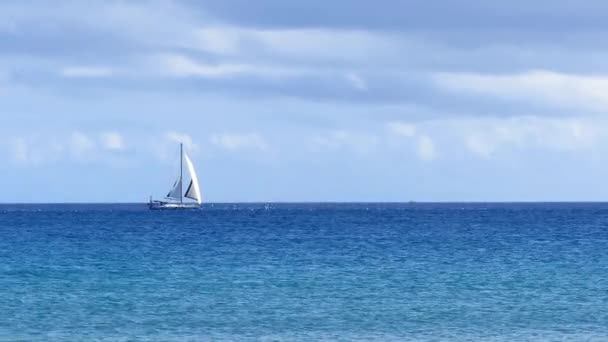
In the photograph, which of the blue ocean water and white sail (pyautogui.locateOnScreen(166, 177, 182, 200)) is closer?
the blue ocean water

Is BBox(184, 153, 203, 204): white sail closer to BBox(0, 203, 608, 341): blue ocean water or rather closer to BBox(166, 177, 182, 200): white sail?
BBox(166, 177, 182, 200): white sail

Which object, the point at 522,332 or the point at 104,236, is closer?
the point at 522,332

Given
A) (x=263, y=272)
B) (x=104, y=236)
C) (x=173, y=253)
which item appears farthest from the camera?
(x=104, y=236)

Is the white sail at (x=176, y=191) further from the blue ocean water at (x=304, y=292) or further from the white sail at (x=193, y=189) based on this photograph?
the blue ocean water at (x=304, y=292)

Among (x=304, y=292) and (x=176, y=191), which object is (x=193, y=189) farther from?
(x=304, y=292)

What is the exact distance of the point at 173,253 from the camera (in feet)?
240

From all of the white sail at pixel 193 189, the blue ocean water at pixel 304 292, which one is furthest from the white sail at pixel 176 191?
the blue ocean water at pixel 304 292

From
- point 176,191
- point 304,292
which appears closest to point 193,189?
point 176,191

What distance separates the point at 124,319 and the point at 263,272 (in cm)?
1908

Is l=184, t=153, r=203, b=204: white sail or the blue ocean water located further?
l=184, t=153, r=203, b=204: white sail

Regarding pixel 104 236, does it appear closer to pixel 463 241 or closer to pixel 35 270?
pixel 463 241

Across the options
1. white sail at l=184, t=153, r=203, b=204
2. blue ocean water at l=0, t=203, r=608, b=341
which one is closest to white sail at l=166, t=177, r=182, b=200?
white sail at l=184, t=153, r=203, b=204

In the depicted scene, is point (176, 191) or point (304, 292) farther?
point (176, 191)

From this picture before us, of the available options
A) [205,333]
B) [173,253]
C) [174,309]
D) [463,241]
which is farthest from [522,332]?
[463,241]
